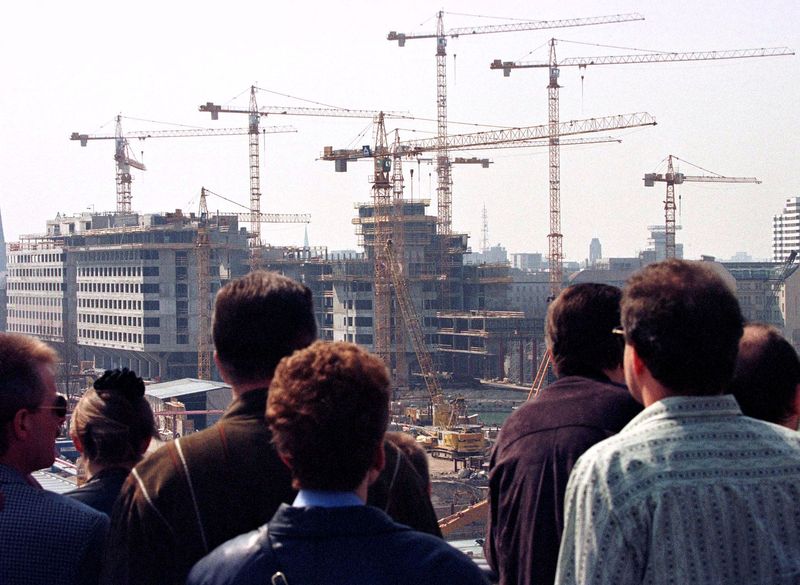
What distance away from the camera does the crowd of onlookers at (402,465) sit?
76.6 inches

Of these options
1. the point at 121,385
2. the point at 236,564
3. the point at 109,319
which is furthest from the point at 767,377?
the point at 109,319

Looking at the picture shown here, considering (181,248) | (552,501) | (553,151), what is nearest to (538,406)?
(552,501)

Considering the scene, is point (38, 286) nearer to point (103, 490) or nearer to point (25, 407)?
point (103, 490)

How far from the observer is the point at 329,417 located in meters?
1.94

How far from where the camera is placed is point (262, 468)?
2.36 metres

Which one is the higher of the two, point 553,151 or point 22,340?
point 553,151

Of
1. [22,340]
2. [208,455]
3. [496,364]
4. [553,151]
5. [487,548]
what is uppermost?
[553,151]

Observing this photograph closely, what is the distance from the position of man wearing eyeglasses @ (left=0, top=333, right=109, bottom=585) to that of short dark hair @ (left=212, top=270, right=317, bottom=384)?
0.48 m

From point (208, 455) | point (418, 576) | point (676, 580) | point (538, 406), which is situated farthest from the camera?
point (538, 406)

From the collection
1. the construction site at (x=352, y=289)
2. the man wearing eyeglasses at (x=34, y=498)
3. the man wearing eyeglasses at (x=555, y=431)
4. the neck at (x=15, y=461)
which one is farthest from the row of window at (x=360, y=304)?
the neck at (x=15, y=461)

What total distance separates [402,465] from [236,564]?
0.63m

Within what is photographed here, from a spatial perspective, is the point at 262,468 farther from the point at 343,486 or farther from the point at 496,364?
the point at 496,364

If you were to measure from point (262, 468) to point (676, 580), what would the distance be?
0.85m

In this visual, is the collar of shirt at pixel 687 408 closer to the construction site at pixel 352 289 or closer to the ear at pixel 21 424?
the ear at pixel 21 424
